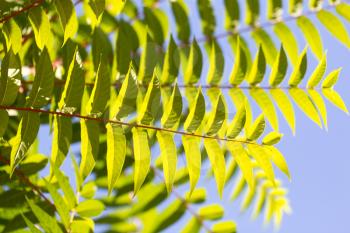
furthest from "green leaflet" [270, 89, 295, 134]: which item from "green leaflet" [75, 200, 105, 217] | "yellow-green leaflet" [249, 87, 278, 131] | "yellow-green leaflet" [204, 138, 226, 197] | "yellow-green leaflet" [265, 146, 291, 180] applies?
"green leaflet" [75, 200, 105, 217]

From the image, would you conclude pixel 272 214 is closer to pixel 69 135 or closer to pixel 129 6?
pixel 129 6

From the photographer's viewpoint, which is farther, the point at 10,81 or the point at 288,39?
the point at 288,39

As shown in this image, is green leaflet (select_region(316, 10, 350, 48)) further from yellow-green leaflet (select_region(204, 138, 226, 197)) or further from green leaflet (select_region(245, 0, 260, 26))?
yellow-green leaflet (select_region(204, 138, 226, 197))

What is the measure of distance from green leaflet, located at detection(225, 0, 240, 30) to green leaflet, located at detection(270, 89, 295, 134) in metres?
0.53

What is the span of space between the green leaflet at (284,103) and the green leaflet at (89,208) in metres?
0.63

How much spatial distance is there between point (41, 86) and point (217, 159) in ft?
1.43

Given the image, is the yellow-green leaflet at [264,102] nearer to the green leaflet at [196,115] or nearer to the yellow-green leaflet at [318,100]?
the yellow-green leaflet at [318,100]

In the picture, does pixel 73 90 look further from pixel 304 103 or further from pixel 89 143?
pixel 304 103

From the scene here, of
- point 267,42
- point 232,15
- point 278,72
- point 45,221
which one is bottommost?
point 45,221

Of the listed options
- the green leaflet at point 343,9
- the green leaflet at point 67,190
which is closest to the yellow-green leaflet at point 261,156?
the green leaflet at point 67,190

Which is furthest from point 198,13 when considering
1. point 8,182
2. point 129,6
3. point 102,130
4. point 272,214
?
point 272,214

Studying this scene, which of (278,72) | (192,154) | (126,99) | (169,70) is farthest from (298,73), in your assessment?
(126,99)

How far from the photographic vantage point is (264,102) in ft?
5.37

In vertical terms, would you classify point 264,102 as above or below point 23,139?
above
